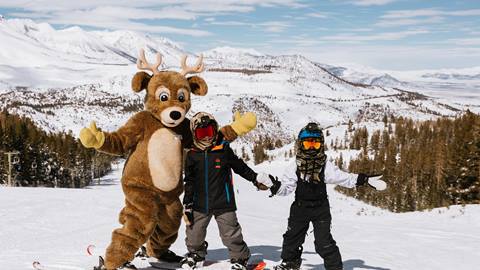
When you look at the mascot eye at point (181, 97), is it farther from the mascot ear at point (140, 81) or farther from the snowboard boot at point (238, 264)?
the snowboard boot at point (238, 264)

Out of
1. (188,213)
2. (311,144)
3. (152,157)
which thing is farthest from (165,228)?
(311,144)

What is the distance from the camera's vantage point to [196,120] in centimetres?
553

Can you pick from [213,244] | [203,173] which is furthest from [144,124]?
[213,244]

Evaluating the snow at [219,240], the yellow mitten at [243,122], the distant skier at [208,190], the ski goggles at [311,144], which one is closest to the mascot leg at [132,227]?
the distant skier at [208,190]

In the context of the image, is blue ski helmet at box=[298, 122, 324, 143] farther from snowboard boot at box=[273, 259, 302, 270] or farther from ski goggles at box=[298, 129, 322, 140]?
snowboard boot at box=[273, 259, 302, 270]

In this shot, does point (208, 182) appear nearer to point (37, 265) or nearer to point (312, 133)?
point (312, 133)

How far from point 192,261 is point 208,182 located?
109 centimetres

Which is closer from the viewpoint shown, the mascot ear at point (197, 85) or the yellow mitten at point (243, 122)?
the yellow mitten at point (243, 122)

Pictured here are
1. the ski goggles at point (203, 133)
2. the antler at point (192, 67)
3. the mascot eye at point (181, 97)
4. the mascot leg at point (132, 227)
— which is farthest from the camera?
the antler at point (192, 67)

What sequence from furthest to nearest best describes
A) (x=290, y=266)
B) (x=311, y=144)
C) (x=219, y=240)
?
(x=219, y=240), (x=290, y=266), (x=311, y=144)

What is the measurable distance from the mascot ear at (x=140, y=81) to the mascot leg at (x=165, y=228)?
5.14ft

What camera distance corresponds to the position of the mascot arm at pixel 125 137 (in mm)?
5293

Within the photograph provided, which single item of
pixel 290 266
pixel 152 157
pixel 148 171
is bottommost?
pixel 290 266

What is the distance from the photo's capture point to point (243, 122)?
5992 mm
